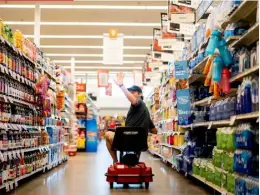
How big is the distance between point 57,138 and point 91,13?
22.5 ft

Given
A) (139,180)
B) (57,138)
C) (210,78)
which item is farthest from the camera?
(57,138)

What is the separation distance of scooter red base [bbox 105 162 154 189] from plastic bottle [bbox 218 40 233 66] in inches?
90.7

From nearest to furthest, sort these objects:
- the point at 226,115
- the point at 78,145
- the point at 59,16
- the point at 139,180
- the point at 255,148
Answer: the point at 255,148
the point at 226,115
the point at 139,180
the point at 59,16
the point at 78,145

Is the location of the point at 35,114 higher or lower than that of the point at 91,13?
lower

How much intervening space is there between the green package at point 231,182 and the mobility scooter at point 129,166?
1749 mm

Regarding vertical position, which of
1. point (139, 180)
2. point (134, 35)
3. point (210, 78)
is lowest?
point (139, 180)

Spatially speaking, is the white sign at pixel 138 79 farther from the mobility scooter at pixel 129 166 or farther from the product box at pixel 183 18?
the mobility scooter at pixel 129 166

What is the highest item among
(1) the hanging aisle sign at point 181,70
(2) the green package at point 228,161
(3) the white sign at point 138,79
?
(3) the white sign at point 138,79

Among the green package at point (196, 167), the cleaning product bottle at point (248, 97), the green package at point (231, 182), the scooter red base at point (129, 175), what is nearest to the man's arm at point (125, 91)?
the scooter red base at point (129, 175)

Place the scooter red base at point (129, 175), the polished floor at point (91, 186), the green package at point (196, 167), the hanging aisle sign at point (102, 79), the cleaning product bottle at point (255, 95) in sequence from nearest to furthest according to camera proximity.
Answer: the cleaning product bottle at point (255, 95) < the polished floor at point (91, 186) < the scooter red base at point (129, 175) < the green package at point (196, 167) < the hanging aisle sign at point (102, 79)

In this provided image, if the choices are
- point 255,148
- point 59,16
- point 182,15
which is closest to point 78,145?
point 59,16

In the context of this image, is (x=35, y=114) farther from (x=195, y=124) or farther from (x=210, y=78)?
(x=210, y=78)

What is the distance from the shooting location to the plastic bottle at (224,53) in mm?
4570

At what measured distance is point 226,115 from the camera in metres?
4.77
